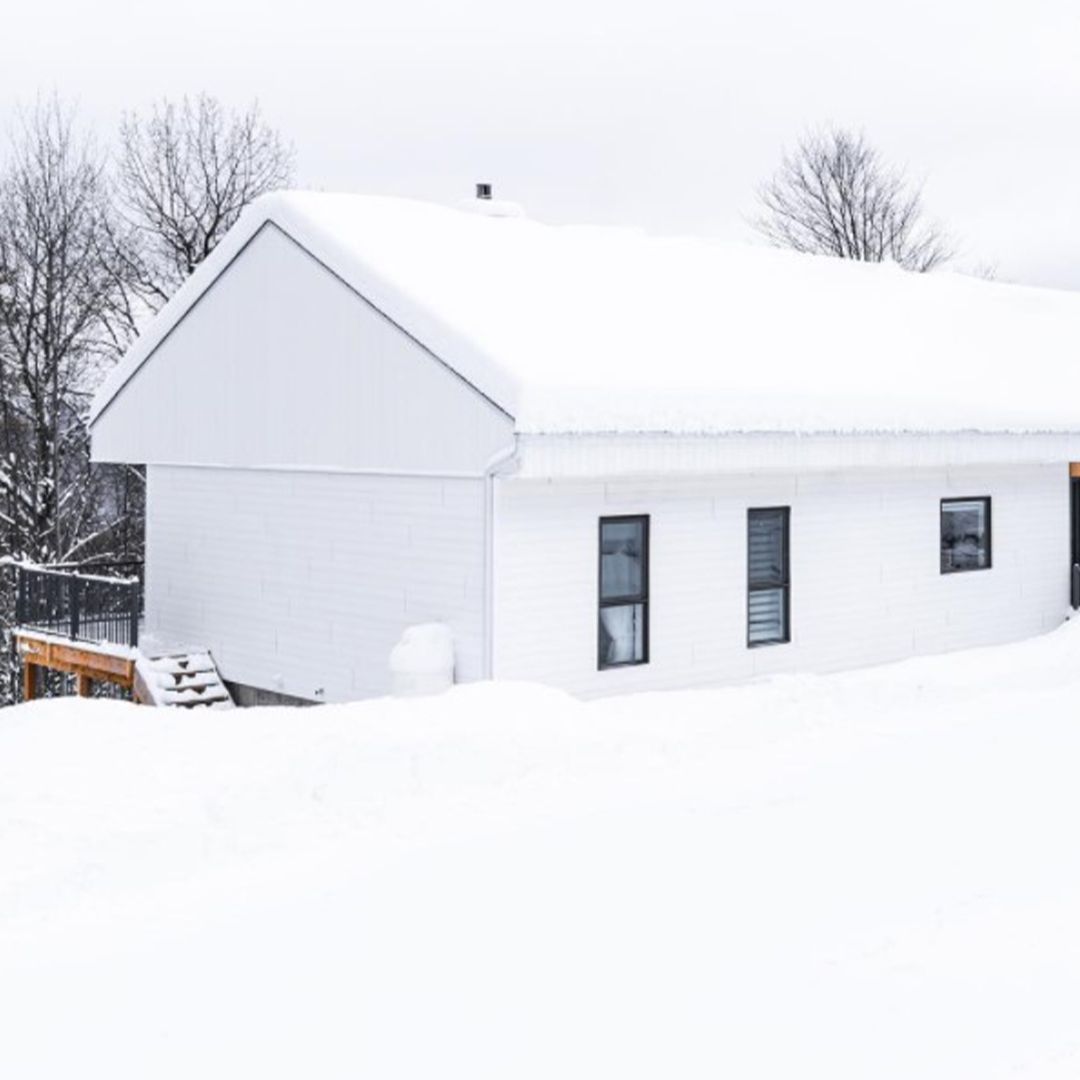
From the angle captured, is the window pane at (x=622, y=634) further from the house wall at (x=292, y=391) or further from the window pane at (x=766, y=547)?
the house wall at (x=292, y=391)

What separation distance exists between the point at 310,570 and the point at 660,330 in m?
4.76

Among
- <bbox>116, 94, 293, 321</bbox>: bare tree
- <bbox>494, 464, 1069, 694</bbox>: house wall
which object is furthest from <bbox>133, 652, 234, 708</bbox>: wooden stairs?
<bbox>116, 94, 293, 321</bbox>: bare tree

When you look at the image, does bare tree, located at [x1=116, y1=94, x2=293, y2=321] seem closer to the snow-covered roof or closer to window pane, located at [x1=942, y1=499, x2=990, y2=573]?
the snow-covered roof

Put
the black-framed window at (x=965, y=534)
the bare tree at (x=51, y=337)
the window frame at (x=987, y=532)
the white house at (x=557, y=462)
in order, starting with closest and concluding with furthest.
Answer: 1. the white house at (x=557, y=462)
2. the window frame at (x=987, y=532)
3. the black-framed window at (x=965, y=534)
4. the bare tree at (x=51, y=337)

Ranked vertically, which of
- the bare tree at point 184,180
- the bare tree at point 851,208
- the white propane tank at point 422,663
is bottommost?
the white propane tank at point 422,663

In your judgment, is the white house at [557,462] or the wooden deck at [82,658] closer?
the white house at [557,462]

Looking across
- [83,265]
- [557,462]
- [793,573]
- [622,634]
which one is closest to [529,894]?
[557,462]

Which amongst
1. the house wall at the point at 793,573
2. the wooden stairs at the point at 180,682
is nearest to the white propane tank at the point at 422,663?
the house wall at the point at 793,573

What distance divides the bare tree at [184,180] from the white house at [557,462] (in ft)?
55.7

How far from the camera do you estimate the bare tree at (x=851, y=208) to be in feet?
169

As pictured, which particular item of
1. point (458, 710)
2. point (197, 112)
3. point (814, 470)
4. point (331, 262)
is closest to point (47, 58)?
point (197, 112)

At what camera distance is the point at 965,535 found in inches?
749

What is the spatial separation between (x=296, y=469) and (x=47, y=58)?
23217 millimetres

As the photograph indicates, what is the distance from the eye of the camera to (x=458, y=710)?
11555 millimetres
